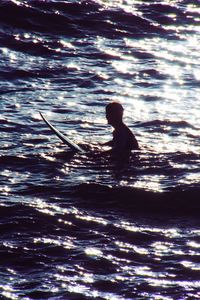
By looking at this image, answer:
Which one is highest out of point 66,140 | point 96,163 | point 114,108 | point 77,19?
point 77,19

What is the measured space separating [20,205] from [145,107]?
19.6 feet

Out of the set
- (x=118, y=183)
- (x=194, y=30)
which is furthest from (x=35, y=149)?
(x=194, y=30)

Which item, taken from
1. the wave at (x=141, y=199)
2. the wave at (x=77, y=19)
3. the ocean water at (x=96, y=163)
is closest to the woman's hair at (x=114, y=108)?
the ocean water at (x=96, y=163)

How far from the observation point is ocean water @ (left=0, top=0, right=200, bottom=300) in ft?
25.8

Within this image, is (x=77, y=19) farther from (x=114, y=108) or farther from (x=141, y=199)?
(x=141, y=199)

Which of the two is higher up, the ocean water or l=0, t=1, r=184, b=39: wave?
l=0, t=1, r=184, b=39: wave

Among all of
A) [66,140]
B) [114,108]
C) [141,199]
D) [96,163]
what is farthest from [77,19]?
[141,199]

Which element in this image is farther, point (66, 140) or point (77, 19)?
point (77, 19)

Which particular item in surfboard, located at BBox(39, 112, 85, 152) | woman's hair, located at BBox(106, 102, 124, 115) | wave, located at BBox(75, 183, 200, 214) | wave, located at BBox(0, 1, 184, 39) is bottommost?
wave, located at BBox(75, 183, 200, 214)

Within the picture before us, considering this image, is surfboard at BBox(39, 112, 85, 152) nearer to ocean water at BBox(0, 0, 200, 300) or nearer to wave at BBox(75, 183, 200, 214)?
ocean water at BBox(0, 0, 200, 300)

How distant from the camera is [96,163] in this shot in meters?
11.6

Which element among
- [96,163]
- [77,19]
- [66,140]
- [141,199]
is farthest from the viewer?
[77,19]

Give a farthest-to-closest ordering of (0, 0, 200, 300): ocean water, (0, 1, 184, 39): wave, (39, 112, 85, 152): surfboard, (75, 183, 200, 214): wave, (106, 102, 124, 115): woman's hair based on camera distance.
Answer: (0, 1, 184, 39): wave < (39, 112, 85, 152): surfboard < (106, 102, 124, 115): woman's hair < (75, 183, 200, 214): wave < (0, 0, 200, 300): ocean water

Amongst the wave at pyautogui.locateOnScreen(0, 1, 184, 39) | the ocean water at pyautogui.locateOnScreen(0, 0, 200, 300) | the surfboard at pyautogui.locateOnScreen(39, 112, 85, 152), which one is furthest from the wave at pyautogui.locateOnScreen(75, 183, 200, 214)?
the wave at pyautogui.locateOnScreen(0, 1, 184, 39)
